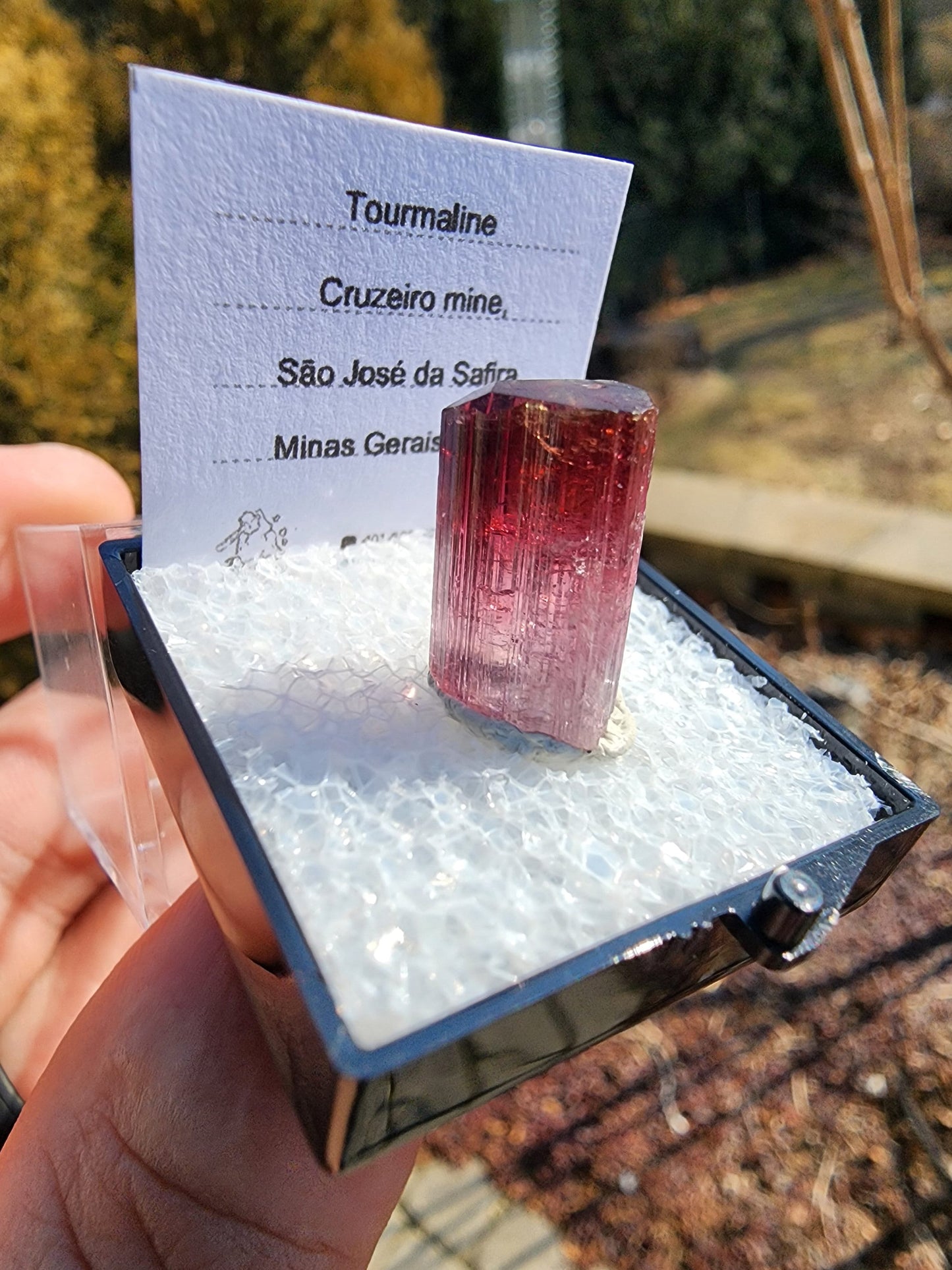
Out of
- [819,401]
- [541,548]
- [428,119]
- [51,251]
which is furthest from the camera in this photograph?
[819,401]

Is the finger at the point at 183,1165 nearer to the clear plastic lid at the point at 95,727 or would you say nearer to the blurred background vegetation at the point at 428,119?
the clear plastic lid at the point at 95,727

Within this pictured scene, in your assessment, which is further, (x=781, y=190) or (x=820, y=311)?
(x=781, y=190)

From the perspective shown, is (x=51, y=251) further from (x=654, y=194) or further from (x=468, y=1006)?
(x=654, y=194)

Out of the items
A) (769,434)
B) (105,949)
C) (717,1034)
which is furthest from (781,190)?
(105,949)

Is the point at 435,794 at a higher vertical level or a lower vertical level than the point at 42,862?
higher

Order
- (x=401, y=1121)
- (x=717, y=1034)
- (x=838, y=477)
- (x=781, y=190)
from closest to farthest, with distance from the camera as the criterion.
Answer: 1. (x=401, y=1121)
2. (x=717, y=1034)
3. (x=838, y=477)
4. (x=781, y=190)

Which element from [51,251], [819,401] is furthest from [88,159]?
[819,401]

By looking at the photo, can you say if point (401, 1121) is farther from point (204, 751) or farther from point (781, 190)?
point (781, 190)
